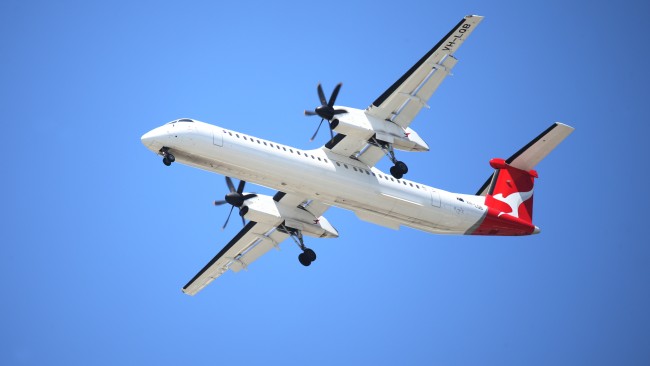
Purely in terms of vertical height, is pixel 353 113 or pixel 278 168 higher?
pixel 353 113

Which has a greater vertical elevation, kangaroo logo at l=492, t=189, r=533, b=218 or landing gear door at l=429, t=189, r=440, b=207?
kangaroo logo at l=492, t=189, r=533, b=218

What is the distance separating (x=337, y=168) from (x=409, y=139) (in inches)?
91.5

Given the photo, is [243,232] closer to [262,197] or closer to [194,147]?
[262,197]

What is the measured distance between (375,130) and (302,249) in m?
5.05

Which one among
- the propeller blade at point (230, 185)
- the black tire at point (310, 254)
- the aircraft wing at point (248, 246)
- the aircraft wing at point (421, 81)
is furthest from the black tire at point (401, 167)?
the propeller blade at point (230, 185)

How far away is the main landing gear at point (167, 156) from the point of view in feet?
75.2

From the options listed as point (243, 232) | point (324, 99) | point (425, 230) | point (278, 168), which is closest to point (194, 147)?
point (278, 168)

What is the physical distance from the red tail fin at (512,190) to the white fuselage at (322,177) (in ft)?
4.14

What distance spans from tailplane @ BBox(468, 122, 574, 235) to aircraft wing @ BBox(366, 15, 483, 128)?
5057 mm

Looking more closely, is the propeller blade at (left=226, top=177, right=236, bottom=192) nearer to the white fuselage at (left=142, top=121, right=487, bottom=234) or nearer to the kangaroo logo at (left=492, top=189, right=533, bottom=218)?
the white fuselage at (left=142, top=121, right=487, bottom=234)

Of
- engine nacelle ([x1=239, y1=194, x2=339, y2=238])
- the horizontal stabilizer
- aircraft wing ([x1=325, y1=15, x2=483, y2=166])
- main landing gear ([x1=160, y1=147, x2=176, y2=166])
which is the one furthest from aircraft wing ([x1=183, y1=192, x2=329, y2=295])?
the horizontal stabilizer

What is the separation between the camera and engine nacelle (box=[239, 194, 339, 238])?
88.7 feet

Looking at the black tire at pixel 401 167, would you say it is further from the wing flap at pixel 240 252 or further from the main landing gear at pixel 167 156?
the main landing gear at pixel 167 156

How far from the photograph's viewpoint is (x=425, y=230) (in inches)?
1079
